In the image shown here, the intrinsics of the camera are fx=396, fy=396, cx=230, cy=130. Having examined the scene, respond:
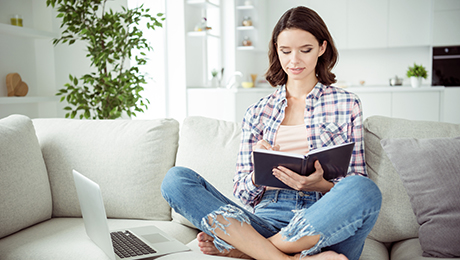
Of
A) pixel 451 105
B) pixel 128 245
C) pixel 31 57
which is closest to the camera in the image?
pixel 128 245

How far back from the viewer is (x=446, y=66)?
17.3 feet

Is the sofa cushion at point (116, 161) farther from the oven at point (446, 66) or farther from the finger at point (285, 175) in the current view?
the oven at point (446, 66)

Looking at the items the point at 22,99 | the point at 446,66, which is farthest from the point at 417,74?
the point at 22,99

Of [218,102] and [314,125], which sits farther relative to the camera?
[218,102]

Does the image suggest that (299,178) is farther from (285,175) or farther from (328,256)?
Answer: (328,256)

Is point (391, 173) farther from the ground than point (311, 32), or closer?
closer

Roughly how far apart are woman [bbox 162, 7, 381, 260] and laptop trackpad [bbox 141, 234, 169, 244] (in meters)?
0.21

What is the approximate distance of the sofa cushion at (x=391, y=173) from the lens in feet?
5.00

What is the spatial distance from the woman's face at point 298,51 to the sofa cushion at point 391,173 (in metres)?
0.38

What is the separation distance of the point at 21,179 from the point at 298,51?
1.24 meters

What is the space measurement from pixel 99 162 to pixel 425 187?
1.36m

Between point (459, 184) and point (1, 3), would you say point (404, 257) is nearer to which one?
point (459, 184)

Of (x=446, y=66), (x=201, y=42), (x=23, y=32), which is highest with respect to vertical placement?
(x=201, y=42)

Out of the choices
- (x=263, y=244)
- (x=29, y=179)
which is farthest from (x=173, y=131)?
(x=263, y=244)
